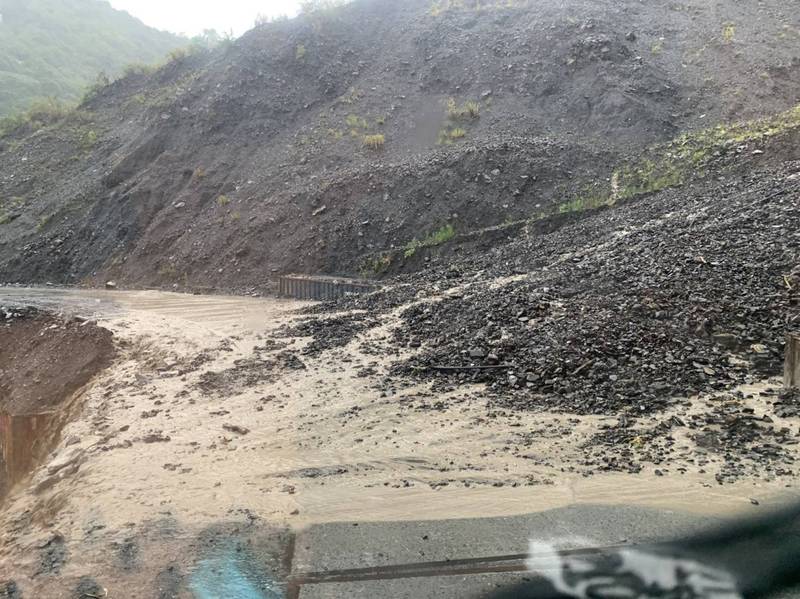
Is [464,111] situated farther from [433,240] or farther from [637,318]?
[637,318]

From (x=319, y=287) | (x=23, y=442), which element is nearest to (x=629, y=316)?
(x=23, y=442)

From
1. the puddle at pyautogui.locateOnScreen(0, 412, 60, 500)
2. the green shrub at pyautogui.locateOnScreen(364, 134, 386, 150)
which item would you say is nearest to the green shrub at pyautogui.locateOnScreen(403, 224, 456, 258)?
the green shrub at pyautogui.locateOnScreen(364, 134, 386, 150)

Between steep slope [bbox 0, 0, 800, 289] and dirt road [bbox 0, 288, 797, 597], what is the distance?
1039 centimetres

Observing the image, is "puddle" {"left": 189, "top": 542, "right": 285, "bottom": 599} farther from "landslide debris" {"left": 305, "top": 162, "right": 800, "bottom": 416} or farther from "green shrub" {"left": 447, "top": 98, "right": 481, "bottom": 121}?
"green shrub" {"left": 447, "top": 98, "right": 481, "bottom": 121}

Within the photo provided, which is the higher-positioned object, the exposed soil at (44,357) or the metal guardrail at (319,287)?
the metal guardrail at (319,287)

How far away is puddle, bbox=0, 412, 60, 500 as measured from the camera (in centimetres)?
935

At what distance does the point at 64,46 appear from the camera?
62.4m

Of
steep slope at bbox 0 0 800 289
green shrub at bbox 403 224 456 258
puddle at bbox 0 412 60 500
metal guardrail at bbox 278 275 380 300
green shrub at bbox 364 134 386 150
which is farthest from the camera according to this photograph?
green shrub at bbox 364 134 386 150

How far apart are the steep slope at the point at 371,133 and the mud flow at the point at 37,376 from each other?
5.84m

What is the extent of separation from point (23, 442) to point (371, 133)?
1730cm

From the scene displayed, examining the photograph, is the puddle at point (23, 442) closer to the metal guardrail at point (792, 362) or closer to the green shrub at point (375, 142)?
the metal guardrail at point (792, 362)

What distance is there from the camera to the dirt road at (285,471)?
16.1ft

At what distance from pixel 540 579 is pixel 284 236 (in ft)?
57.2

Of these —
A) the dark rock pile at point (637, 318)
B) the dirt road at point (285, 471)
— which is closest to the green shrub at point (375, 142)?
the dark rock pile at point (637, 318)
